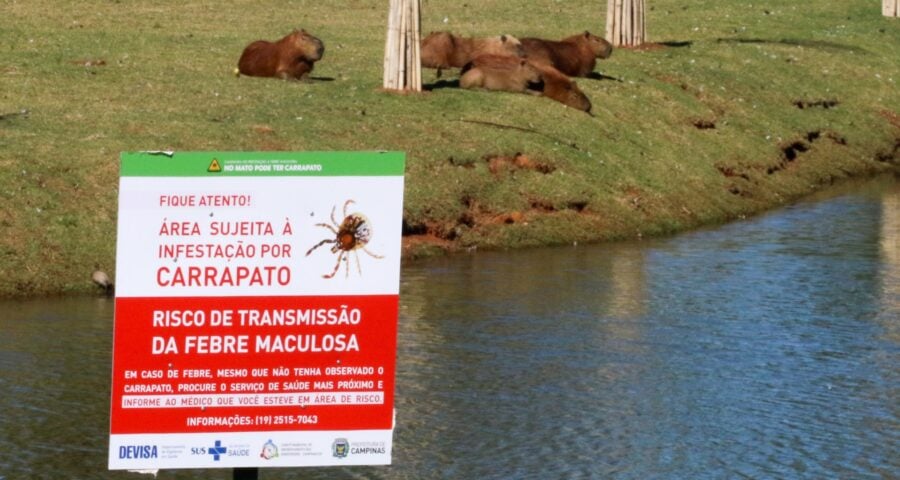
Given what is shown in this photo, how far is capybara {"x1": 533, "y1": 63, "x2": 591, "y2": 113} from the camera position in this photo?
24.0m

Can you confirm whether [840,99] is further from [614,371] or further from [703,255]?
[614,371]

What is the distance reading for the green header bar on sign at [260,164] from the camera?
6043 mm

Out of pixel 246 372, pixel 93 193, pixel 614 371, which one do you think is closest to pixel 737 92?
pixel 93 193

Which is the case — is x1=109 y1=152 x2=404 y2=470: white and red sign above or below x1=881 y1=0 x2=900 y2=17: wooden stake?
below

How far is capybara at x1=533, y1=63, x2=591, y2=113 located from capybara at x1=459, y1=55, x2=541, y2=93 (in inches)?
6.2

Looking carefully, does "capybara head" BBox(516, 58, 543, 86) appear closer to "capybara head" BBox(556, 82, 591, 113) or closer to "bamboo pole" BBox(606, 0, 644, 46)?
"capybara head" BBox(556, 82, 591, 113)

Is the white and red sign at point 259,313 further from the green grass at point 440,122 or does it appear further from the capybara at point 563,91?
the capybara at point 563,91

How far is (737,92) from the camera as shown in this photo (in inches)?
1118

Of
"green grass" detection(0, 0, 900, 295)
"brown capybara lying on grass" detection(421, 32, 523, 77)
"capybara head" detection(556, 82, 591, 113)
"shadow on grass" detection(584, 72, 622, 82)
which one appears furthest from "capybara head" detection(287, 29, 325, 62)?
"shadow on grass" detection(584, 72, 622, 82)

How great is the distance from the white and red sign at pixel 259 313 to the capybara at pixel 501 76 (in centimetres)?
1819

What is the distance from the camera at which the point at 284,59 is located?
24328 mm

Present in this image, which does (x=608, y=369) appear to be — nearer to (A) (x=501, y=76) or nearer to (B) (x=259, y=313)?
(B) (x=259, y=313)

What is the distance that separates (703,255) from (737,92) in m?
10.1

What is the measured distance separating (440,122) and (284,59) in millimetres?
3646
